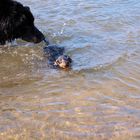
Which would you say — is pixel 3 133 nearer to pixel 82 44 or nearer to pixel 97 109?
pixel 97 109

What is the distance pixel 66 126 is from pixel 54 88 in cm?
93

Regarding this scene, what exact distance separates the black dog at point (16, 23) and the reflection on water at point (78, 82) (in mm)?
188

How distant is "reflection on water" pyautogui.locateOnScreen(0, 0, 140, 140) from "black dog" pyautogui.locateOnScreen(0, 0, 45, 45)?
188 mm

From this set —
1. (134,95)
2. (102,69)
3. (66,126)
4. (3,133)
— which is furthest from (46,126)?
(102,69)

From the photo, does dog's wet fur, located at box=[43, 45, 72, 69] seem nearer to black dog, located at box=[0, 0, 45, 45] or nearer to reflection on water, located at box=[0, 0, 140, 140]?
reflection on water, located at box=[0, 0, 140, 140]

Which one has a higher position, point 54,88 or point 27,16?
point 27,16

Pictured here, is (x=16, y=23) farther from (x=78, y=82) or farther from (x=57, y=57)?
(x=78, y=82)

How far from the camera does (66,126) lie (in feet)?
12.2

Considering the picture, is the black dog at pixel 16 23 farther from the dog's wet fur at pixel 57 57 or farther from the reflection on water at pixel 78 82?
the dog's wet fur at pixel 57 57

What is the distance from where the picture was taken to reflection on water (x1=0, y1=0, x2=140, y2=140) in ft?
12.1

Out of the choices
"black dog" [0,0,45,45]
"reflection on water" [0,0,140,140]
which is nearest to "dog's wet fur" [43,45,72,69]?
"reflection on water" [0,0,140,140]

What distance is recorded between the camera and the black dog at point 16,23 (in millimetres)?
5473

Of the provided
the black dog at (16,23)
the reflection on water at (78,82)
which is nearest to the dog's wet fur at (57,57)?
the reflection on water at (78,82)

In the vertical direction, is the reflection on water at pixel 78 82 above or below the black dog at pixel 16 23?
below
